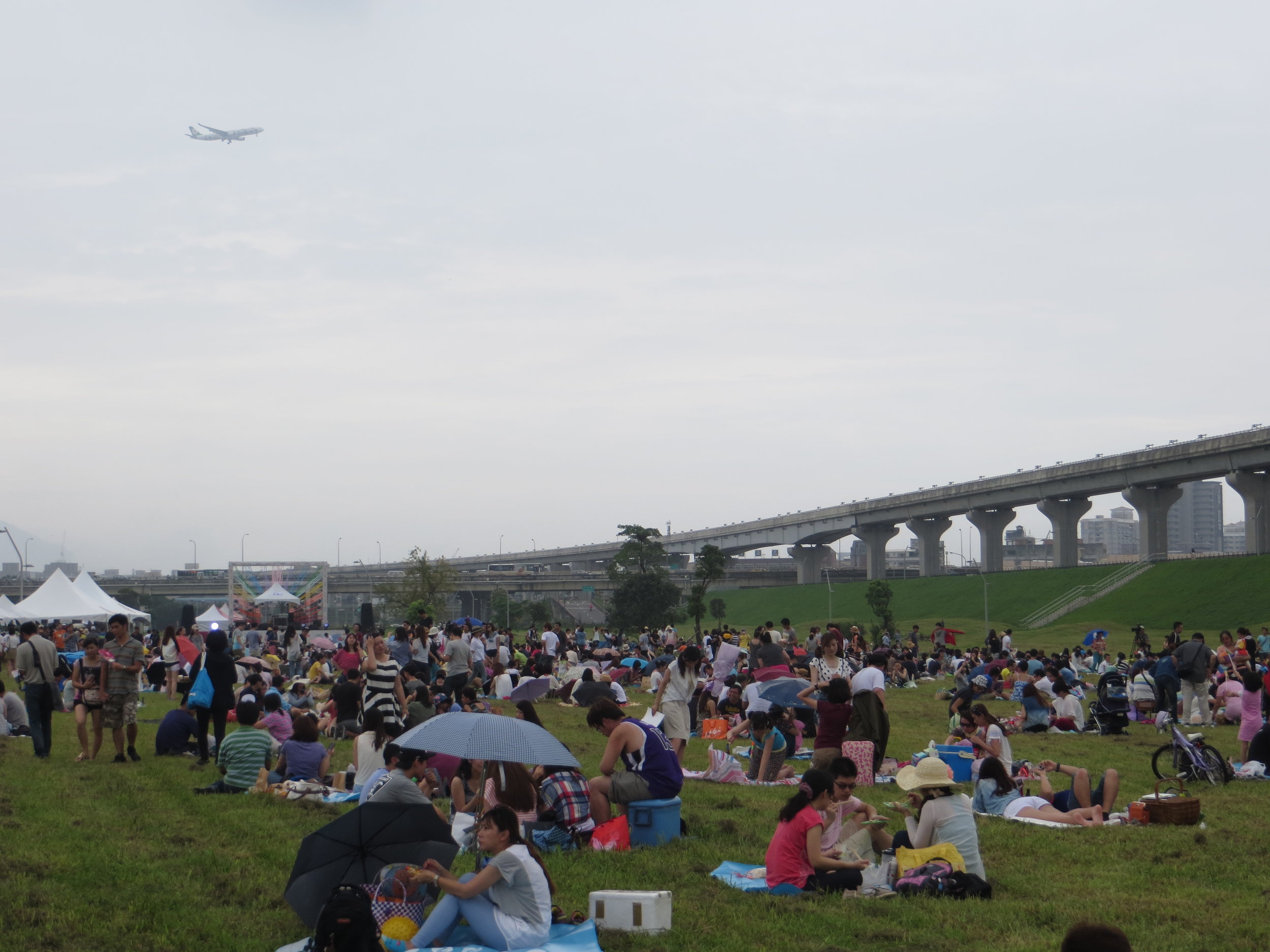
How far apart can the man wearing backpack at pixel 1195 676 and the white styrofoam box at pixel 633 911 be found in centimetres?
1551

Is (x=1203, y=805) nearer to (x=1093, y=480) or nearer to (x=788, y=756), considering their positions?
(x=788, y=756)

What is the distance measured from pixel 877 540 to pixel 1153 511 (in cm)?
2580

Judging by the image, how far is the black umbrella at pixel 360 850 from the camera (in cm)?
658

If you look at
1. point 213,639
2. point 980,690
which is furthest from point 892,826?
point 980,690

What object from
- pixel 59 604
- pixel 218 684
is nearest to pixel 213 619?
pixel 59 604

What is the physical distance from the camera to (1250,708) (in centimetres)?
1512

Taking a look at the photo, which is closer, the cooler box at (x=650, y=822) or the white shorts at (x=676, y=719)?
the cooler box at (x=650, y=822)

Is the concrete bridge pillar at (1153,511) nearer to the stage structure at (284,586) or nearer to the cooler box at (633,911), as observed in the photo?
the stage structure at (284,586)

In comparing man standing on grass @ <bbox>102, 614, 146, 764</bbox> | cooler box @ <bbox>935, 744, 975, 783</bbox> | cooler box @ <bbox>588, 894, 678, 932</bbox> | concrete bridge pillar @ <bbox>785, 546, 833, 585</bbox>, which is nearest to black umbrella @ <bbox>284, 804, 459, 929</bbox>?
cooler box @ <bbox>588, 894, 678, 932</bbox>

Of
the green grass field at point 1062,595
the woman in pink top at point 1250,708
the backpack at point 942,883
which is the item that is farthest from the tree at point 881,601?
the backpack at point 942,883

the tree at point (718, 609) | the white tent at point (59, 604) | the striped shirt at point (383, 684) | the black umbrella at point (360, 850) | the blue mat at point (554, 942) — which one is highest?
the white tent at point (59, 604)

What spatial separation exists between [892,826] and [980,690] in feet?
59.7

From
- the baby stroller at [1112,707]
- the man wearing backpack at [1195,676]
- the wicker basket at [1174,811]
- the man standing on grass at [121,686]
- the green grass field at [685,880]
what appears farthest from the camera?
the man wearing backpack at [1195,676]

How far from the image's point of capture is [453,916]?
6.46 metres
